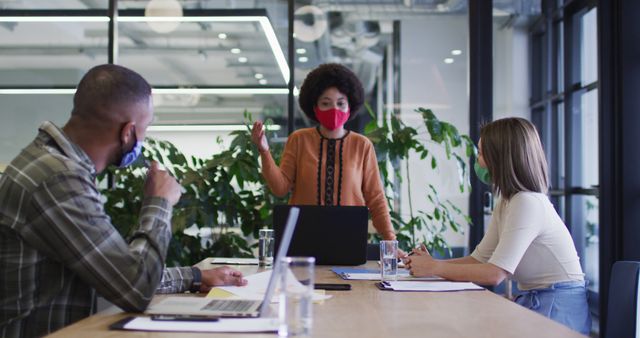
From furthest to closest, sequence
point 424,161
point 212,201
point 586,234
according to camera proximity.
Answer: point 586,234 < point 424,161 < point 212,201

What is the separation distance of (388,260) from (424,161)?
2947 millimetres

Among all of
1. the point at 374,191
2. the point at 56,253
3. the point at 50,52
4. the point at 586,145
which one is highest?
the point at 50,52

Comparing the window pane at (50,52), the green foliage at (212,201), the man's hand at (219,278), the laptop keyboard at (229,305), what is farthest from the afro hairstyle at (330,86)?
the window pane at (50,52)

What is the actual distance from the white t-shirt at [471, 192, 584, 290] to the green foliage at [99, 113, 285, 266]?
235cm

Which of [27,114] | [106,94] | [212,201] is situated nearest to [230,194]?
[212,201]

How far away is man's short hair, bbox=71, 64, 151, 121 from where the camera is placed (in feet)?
5.47

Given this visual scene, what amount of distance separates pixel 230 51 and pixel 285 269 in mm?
4193

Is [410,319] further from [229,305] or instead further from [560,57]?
[560,57]

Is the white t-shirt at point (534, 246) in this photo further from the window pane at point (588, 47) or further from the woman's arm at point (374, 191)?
the window pane at point (588, 47)

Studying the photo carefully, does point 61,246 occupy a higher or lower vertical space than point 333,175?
lower

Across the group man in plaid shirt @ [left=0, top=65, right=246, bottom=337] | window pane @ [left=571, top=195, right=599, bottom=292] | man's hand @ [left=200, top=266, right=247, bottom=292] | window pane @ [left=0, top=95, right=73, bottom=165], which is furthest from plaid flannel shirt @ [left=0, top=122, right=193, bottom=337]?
window pane @ [left=571, top=195, right=599, bottom=292]

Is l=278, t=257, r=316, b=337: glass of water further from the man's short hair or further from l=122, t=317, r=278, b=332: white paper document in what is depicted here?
the man's short hair

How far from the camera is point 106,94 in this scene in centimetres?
167

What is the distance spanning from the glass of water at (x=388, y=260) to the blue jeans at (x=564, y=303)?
428 millimetres
